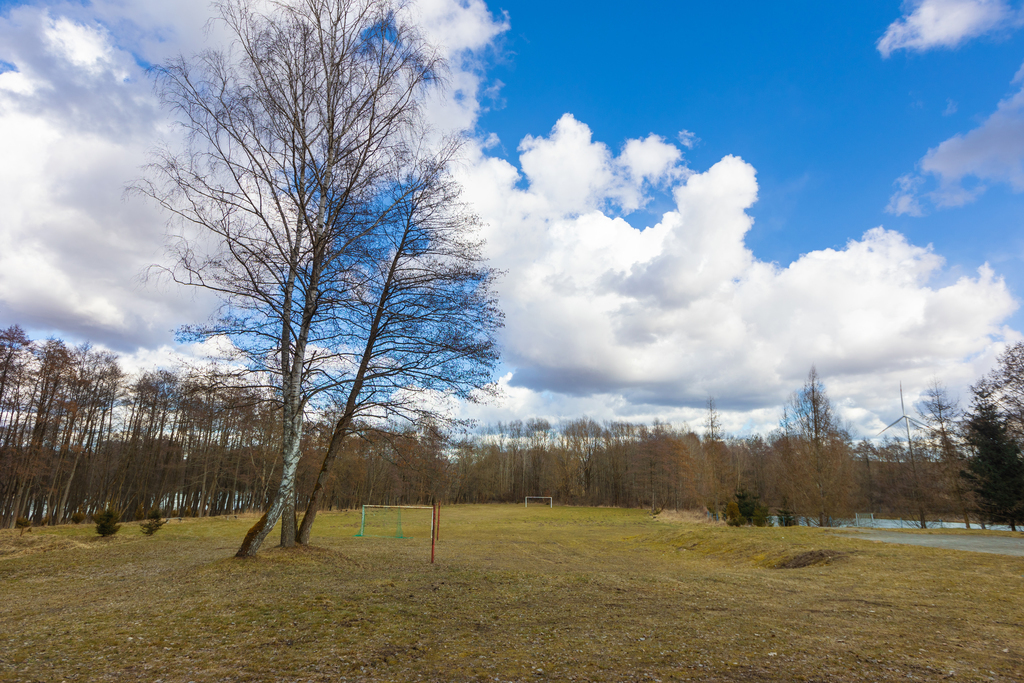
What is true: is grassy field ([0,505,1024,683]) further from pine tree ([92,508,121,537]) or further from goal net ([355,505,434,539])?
goal net ([355,505,434,539])

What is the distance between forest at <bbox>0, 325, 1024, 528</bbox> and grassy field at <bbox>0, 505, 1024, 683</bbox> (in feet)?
10.4

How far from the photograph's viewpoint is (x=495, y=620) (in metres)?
6.21

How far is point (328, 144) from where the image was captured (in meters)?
11.3

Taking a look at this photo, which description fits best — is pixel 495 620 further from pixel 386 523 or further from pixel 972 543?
pixel 386 523

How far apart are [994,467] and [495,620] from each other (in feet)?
95.1

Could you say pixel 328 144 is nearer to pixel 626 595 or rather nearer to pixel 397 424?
pixel 397 424

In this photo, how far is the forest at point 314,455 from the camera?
1182 cm

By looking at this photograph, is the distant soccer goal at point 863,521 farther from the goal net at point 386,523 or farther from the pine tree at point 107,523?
the pine tree at point 107,523

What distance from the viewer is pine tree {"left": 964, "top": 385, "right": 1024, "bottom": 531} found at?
22672mm

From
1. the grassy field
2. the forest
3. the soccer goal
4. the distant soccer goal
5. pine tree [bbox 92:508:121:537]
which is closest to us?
the grassy field

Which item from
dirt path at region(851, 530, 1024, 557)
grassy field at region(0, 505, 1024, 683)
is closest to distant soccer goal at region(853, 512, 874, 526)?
dirt path at region(851, 530, 1024, 557)

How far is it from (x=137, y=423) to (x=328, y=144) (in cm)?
3655

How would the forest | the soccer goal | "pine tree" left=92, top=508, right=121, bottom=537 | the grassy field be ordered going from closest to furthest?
1. the grassy field
2. the forest
3. "pine tree" left=92, top=508, right=121, bottom=537
4. the soccer goal

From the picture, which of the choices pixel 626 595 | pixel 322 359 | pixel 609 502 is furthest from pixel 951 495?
pixel 609 502
